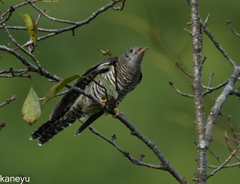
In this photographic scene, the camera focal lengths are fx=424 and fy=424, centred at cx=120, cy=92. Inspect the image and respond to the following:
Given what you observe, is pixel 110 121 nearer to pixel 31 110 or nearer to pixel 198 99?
pixel 198 99

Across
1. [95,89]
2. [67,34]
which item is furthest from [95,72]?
[67,34]

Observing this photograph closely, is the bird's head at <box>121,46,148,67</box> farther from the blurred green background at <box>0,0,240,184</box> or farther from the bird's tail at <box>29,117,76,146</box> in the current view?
the blurred green background at <box>0,0,240,184</box>

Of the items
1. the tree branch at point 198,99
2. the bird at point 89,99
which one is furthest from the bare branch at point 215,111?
the bird at point 89,99

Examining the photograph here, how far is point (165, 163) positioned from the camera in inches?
82.4

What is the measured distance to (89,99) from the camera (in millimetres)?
3453

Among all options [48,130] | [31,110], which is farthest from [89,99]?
[31,110]

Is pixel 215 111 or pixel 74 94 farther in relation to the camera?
pixel 74 94

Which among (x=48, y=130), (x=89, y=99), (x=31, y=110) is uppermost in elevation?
(x=89, y=99)

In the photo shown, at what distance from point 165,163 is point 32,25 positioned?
0.92 metres

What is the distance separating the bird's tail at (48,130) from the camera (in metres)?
3.39

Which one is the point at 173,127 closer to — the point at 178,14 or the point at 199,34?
the point at 178,14

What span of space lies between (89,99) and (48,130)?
0.42 meters

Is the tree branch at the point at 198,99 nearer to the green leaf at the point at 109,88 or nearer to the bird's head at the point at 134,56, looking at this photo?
the green leaf at the point at 109,88

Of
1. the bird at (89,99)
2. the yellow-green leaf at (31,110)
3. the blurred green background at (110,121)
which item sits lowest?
the yellow-green leaf at (31,110)
